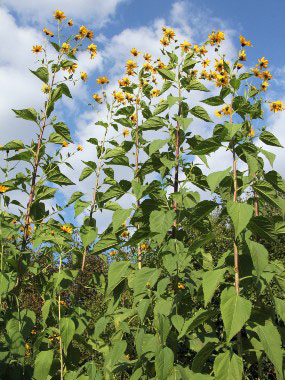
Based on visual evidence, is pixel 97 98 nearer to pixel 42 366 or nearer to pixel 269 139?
pixel 269 139

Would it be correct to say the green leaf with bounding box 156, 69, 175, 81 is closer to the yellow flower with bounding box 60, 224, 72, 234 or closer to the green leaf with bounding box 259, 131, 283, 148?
the green leaf with bounding box 259, 131, 283, 148

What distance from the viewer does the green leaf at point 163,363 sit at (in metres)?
2.24

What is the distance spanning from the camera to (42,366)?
2803mm

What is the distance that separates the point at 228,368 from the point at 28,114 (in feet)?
8.23

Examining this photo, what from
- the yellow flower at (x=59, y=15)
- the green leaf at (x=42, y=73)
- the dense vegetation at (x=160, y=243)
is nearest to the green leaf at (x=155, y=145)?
the dense vegetation at (x=160, y=243)

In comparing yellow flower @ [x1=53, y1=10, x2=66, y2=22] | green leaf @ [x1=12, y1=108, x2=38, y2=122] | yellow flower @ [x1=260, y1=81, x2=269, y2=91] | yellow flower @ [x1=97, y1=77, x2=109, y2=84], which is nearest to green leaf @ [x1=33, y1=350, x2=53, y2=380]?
green leaf @ [x1=12, y1=108, x2=38, y2=122]

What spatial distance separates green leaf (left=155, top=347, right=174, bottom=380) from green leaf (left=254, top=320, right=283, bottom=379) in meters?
0.49

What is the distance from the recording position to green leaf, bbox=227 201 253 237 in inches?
76.4

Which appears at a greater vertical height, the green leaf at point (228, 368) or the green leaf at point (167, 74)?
the green leaf at point (167, 74)

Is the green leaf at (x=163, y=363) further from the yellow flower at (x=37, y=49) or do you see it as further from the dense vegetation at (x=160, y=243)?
the yellow flower at (x=37, y=49)

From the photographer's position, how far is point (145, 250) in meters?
3.43

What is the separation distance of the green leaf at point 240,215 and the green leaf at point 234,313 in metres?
0.37

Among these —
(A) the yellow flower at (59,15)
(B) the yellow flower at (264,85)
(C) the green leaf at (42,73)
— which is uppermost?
(A) the yellow flower at (59,15)

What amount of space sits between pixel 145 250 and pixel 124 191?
1.74ft
